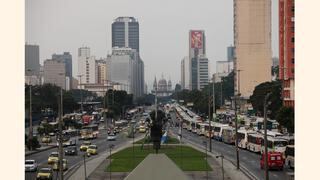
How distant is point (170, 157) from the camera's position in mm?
22688

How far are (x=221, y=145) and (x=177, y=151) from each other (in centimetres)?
762

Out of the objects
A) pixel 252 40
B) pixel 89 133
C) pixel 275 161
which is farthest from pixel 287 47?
pixel 275 161

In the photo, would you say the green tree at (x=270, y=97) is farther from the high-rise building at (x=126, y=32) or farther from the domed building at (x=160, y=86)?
the high-rise building at (x=126, y=32)

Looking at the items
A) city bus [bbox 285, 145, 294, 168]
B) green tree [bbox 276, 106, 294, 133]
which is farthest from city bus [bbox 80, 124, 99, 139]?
city bus [bbox 285, 145, 294, 168]

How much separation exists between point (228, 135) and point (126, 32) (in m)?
8.96

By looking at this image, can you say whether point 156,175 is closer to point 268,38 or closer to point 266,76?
point 268,38

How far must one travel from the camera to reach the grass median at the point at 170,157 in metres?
20.9

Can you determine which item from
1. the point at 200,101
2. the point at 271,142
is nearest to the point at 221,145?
the point at 271,142

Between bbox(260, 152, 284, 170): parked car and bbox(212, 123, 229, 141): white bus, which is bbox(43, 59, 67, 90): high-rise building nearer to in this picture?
bbox(212, 123, 229, 141): white bus

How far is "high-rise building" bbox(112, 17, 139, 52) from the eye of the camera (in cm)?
2945

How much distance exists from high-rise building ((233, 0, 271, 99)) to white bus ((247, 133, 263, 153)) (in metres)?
12.1

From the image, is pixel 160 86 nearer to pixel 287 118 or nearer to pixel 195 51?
pixel 195 51

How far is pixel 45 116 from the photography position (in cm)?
4959

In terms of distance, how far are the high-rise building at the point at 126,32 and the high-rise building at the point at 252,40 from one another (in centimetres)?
1021
